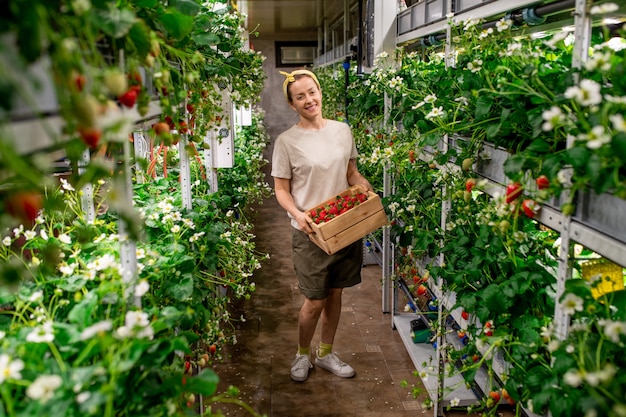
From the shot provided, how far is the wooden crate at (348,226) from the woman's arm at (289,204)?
0.05m

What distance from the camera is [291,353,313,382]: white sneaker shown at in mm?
3542

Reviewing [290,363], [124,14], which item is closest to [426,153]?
[290,363]

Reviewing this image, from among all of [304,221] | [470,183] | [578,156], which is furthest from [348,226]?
[578,156]

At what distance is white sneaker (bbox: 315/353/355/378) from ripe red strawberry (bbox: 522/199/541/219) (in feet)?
6.52

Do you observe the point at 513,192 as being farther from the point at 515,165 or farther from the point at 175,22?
the point at 175,22

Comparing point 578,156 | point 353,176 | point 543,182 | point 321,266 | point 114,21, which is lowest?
point 321,266

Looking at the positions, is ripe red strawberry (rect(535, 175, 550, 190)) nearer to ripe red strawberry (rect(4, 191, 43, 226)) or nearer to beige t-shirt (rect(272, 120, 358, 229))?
ripe red strawberry (rect(4, 191, 43, 226))

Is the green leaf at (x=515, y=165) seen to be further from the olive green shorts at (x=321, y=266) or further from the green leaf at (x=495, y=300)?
the olive green shorts at (x=321, y=266)

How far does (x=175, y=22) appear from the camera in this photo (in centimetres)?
164

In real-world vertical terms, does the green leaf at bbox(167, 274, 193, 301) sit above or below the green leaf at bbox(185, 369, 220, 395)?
above

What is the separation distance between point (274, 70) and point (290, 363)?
12691 millimetres

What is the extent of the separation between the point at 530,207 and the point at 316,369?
220cm

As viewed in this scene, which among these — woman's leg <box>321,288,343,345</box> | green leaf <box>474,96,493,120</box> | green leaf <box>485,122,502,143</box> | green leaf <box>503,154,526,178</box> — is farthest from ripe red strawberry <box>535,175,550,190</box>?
woman's leg <box>321,288,343,345</box>

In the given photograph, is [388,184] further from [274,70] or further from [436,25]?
[274,70]
